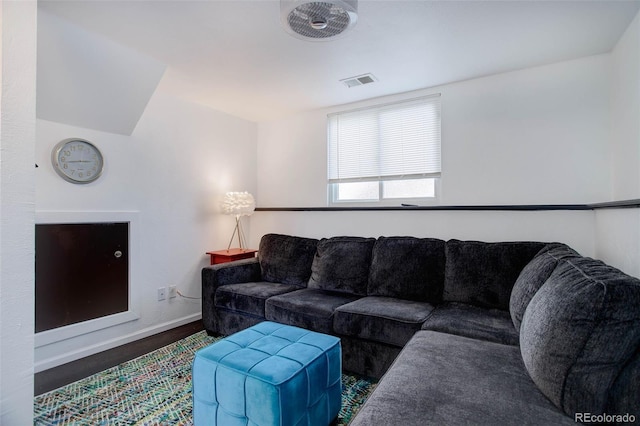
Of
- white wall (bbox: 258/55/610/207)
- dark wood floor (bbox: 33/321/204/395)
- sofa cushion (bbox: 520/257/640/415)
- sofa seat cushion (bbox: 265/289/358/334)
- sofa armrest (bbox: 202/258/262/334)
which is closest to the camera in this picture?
sofa cushion (bbox: 520/257/640/415)

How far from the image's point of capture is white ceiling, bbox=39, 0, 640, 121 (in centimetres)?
181

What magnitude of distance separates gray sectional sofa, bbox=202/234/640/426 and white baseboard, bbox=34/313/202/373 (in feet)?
1.61

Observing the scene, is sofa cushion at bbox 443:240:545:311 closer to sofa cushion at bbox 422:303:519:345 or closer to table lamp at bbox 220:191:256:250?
sofa cushion at bbox 422:303:519:345

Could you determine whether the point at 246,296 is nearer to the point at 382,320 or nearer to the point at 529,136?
the point at 382,320

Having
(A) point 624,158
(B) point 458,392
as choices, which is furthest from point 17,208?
(A) point 624,158

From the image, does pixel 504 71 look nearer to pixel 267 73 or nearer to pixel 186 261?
pixel 267 73

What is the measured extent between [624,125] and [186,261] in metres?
3.68

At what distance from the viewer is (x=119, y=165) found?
2697 mm

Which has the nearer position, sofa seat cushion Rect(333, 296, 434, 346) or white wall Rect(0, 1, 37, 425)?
white wall Rect(0, 1, 37, 425)

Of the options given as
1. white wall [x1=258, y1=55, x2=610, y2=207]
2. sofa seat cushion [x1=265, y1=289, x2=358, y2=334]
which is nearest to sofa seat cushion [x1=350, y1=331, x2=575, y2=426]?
sofa seat cushion [x1=265, y1=289, x2=358, y2=334]

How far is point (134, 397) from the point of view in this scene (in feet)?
6.21

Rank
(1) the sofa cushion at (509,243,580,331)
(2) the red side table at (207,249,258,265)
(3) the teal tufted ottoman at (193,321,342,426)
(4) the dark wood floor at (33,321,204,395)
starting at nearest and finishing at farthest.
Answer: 1. (3) the teal tufted ottoman at (193,321,342,426)
2. (1) the sofa cushion at (509,243,580,331)
3. (4) the dark wood floor at (33,321,204,395)
4. (2) the red side table at (207,249,258,265)

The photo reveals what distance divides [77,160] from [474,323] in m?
2.99

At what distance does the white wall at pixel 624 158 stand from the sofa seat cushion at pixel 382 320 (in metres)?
1.12
